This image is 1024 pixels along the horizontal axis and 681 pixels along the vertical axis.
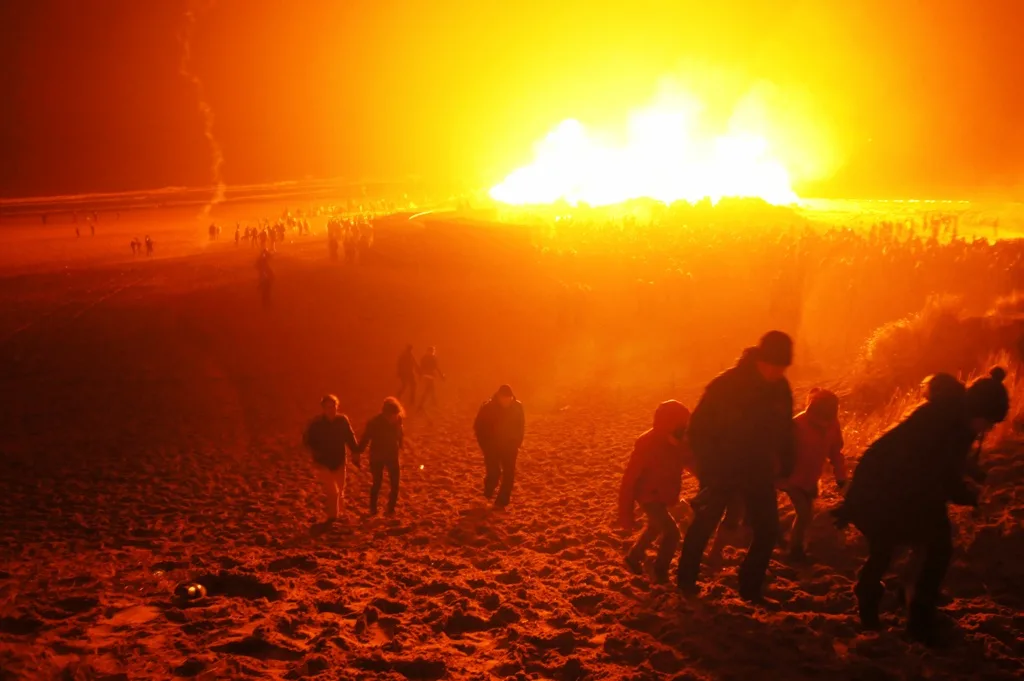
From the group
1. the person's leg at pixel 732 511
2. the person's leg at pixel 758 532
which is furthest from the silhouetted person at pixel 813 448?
the person's leg at pixel 758 532

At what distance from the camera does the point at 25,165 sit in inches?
3349

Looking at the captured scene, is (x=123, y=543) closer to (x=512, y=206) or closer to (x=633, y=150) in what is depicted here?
(x=512, y=206)

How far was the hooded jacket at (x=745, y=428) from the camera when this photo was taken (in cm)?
386

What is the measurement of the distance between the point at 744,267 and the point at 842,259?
11.6 feet

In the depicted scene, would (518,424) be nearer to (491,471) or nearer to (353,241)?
(491,471)

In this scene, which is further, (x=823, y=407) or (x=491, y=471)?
(x=491, y=471)

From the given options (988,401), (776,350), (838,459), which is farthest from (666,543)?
(988,401)

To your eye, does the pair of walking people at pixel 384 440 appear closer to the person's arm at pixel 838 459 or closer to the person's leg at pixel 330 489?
the person's leg at pixel 330 489

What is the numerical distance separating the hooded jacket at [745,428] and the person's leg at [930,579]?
823 mm

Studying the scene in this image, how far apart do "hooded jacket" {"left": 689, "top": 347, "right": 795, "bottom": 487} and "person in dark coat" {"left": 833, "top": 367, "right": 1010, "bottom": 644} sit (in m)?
0.45

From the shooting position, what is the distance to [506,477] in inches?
305

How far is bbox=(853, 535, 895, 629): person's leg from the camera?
378 cm

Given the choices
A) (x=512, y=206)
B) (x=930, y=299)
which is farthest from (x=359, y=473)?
(x=512, y=206)

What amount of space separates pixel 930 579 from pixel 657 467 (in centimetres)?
167
